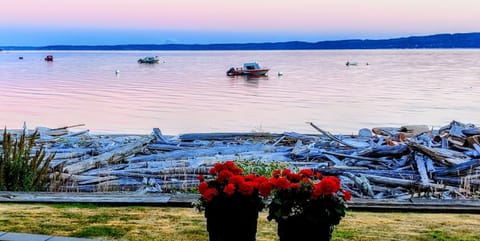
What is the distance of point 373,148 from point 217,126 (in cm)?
1364

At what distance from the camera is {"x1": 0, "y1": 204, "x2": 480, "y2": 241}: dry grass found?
5.80 meters

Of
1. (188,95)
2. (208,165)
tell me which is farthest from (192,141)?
(188,95)

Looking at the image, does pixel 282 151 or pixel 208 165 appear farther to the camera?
pixel 282 151

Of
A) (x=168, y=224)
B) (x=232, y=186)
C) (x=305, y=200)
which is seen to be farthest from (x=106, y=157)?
(x=305, y=200)

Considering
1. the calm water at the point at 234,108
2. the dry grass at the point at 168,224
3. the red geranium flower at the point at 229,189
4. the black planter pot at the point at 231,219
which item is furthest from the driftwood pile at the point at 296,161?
the calm water at the point at 234,108

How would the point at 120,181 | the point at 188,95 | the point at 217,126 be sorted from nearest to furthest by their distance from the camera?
the point at 120,181
the point at 217,126
the point at 188,95

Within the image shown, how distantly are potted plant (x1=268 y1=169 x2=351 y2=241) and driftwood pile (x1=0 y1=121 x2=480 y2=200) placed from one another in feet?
20.1

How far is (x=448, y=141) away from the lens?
14.7 m

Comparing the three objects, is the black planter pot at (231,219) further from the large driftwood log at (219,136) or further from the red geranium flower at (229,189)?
the large driftwood log at (219,136)

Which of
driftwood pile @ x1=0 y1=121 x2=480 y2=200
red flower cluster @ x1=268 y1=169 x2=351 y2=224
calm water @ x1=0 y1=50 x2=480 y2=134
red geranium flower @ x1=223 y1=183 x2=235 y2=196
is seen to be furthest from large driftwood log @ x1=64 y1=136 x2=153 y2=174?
calm water @ x1=0 y1=50 x2=480 y2=134

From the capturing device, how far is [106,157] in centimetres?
1348

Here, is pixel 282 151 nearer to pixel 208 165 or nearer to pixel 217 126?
pixel 208 165

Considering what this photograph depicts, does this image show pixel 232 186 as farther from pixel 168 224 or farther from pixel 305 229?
pixel 168 224

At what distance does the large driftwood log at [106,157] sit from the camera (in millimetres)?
12109
